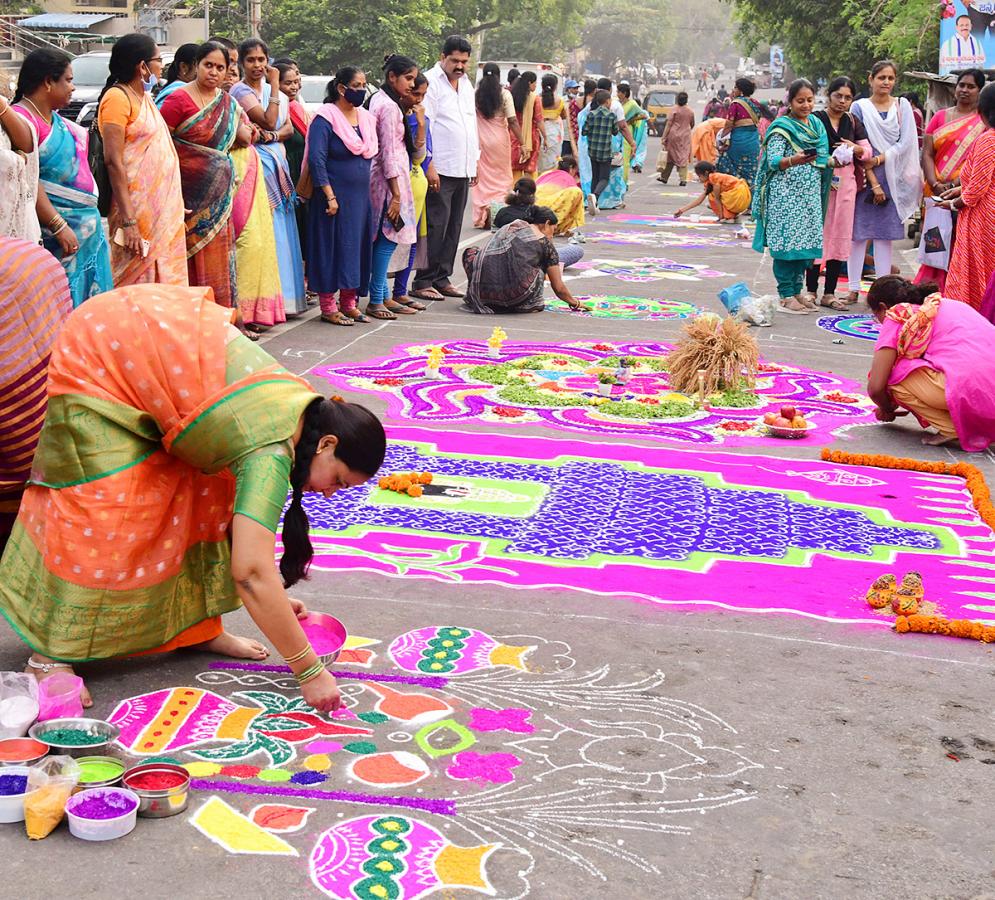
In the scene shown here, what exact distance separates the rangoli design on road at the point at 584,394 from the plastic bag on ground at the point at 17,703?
3.37 m

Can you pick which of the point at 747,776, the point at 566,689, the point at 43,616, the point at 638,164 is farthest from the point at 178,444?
the point at 638,164

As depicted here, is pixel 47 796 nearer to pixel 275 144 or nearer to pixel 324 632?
pixel 324 632

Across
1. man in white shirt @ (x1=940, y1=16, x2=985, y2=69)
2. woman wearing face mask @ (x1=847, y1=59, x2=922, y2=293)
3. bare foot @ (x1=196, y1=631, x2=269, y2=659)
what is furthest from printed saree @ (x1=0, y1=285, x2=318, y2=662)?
man in white shirt @ (x1=940, y1=16, x2=985, y2=69)

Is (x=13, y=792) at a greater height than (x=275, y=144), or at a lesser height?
lesser

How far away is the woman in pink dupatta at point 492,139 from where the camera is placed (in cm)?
1341

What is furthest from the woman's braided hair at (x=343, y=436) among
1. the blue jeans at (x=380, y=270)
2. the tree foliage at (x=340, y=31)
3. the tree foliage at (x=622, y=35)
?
the tree foliage at (x=622, y=35)

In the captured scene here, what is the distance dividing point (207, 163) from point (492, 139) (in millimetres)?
6890

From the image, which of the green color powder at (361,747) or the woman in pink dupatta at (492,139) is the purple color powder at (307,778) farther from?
the woman in pink dupatta at (492,139)

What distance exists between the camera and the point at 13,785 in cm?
278

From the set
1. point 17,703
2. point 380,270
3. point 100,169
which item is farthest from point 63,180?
point 17,703

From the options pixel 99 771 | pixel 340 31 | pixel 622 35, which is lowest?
pixel 99 771

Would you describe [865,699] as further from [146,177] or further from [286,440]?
[146,177]

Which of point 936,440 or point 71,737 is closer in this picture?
point 71,737

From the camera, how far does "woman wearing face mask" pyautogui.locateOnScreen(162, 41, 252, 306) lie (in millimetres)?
7258
